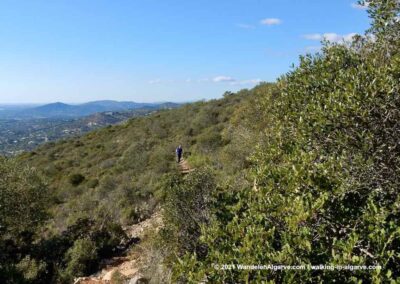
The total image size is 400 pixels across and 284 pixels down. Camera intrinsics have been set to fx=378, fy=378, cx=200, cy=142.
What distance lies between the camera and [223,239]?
222 inches

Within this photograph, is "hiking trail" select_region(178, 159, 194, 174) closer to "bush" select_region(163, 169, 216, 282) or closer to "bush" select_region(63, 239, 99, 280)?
"bush" select_region(63, 239, 99, 280)

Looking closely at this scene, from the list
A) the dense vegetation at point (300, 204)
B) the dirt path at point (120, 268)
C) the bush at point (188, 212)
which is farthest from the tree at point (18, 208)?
the bush at point (188, 212)

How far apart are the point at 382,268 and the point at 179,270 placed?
2.56m

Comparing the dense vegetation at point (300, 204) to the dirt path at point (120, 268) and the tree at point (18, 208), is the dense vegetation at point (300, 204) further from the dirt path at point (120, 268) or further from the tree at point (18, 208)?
the dirt path at point (120, 268)

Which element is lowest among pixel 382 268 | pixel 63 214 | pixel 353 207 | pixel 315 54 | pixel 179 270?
pixel 63 214

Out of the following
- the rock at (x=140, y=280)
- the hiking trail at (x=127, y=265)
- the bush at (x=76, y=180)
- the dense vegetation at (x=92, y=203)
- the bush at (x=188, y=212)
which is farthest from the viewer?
the bush at (x=76, y=180)

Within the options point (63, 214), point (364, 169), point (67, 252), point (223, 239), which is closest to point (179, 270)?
point (223, 239)

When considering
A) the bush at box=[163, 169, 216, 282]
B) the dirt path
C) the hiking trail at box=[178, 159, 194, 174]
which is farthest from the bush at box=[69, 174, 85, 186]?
the bush at box=[163, 169, 216, 282]

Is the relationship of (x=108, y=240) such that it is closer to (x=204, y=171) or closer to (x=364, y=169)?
(x=204, y=171)

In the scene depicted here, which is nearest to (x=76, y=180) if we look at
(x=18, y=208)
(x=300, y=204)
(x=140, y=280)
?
(x=18, y=208)

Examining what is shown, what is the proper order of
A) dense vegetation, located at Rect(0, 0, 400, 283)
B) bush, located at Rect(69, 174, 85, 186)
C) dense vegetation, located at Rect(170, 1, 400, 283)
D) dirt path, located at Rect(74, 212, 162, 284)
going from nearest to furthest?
dense vegetation, located at Rect(170, 1, 400, 283) < dense vegetation, located at Rect(0, 0, 400, 283) < dirt path, located at Rect(74, 212, 162, 284) < bush, located at Rect(69, 174, 85, 186)

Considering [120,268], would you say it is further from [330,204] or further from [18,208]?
[330,204]

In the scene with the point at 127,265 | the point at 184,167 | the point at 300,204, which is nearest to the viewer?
the point at 300,204

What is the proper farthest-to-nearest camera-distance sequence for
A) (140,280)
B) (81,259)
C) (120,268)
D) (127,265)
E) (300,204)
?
(81,259) → (127,265) → (120,268) → (140,280) → (300,204)
